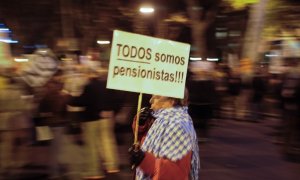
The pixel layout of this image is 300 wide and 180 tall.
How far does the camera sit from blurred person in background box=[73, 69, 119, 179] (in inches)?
299

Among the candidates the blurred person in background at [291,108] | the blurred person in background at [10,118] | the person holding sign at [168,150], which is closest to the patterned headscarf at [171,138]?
the person holding sign at [168,150]

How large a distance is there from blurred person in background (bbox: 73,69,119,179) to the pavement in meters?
0.19

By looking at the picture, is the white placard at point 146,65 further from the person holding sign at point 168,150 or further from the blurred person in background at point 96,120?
the blurred person in background at point 96,120

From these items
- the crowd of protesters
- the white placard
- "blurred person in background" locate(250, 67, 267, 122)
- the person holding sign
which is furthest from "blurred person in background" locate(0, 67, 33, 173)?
"blurred person in background" locate(250, 67, 267, 122)

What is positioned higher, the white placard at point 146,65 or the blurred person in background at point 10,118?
the white placard at point 146,65

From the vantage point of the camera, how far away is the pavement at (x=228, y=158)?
324 inches

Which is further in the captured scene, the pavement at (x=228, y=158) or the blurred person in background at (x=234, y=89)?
the blurred person in background at (x=234, y=89)

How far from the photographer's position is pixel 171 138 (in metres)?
3.46

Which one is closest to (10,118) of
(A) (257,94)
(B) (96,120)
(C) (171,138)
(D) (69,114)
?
(D) (69,114)

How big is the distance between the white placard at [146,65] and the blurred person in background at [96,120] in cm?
364

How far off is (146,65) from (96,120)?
3.81 metres

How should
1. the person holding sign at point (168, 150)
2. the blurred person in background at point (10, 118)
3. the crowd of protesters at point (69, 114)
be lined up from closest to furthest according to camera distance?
the person holding sign at point (168, 150) < the blurred person in background at point (10, 118) < the crowd of protesters at point (69, 114)

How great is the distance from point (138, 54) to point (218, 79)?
1165cm

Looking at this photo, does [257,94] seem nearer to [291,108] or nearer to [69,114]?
[291,108]
